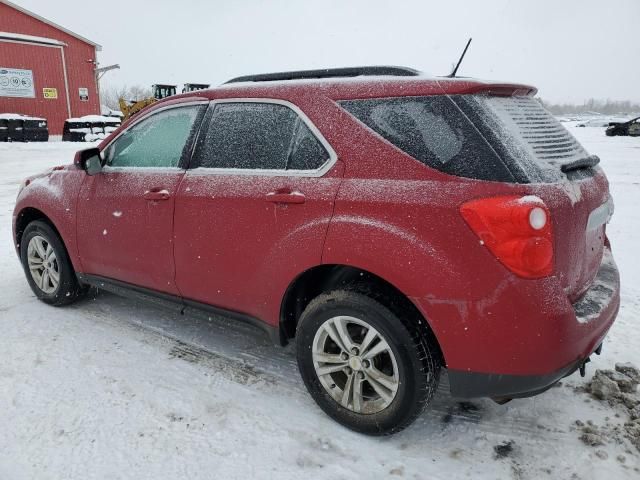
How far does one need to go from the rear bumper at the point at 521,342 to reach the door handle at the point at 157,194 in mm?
1811

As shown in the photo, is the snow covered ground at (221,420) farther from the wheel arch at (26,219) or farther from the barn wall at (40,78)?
the barn wall at (40,78)

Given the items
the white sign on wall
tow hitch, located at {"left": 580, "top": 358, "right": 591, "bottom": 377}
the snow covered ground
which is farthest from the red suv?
the white sign on wall

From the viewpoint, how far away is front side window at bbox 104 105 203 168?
3.16m

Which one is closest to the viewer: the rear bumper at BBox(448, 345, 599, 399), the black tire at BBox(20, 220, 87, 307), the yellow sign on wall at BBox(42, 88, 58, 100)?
the rear bumper at BBox(448, 345, 599, 399)

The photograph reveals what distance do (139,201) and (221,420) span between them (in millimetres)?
1517

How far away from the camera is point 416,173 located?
2.20 m

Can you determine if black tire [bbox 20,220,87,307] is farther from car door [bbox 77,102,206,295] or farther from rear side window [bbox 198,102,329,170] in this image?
rear side window [bbox 198,102,329,170]

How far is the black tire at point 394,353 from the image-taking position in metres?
2.24

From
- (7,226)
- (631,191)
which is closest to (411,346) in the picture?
(7,226)

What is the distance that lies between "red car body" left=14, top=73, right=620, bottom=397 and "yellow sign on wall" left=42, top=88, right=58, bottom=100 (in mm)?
29050

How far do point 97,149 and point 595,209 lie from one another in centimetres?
325

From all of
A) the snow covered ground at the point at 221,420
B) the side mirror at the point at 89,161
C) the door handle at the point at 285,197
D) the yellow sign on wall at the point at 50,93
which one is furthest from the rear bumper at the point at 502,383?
the yellow sign on wall at the point at 50,93

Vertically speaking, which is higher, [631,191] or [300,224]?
[300,224]

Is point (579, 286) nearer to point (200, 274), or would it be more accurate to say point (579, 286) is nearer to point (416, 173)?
point (416, 173)
